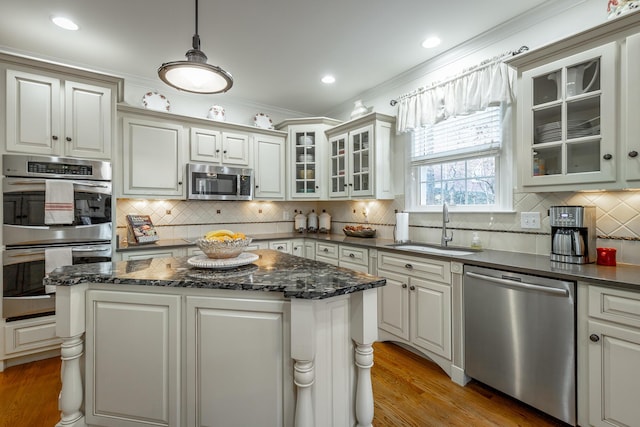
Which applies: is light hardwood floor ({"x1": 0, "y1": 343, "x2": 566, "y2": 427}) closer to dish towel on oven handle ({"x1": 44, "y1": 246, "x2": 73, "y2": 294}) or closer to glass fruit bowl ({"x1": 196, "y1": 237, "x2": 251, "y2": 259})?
dish towel on oven handle ({"x1": 44, "y1": 246, "x2": 73, "y2": 294})

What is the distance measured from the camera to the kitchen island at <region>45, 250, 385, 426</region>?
1312 mm

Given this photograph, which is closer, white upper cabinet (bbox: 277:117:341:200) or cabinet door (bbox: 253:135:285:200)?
cabinet door (bbox: 253:135:285:200)

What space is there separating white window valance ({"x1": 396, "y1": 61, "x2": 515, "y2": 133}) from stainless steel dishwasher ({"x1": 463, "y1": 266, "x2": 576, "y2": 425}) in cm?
144

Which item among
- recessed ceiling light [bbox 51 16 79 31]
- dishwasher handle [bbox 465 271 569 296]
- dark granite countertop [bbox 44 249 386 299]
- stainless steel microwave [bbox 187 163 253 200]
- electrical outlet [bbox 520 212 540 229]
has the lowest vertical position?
dishwasher handle [bbox 465 271 569 296]

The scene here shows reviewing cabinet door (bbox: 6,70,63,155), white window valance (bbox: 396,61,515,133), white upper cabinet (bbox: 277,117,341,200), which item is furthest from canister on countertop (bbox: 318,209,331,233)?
cabinet door (bbox: 6,70,63,155)

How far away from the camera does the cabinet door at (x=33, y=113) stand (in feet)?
7.62

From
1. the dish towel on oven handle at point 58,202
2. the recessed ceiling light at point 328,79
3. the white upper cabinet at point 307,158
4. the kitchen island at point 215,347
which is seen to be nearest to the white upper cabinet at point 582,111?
the kitchen island at point 215,347

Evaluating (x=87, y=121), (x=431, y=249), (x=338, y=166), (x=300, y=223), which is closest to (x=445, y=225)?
(x=431, y=249)

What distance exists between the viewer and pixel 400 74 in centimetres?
335

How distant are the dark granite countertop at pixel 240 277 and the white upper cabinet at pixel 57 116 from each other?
1.41 meters

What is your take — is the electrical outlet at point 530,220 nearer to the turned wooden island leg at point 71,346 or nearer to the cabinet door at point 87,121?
the turned wooden island leg at point 71,346

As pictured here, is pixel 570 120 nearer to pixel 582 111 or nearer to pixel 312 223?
pixel 582 111

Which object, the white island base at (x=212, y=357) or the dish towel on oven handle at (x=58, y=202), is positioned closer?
the white island base at (x=212, y=357)

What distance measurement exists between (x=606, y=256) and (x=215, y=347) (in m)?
2.30
